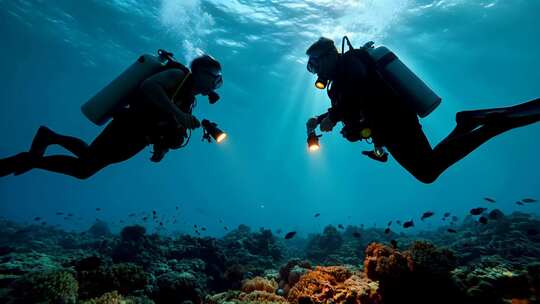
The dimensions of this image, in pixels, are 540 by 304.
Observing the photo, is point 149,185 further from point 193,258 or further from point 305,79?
point 193,258

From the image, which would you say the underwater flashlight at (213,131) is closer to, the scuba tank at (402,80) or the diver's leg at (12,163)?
the scuba tank at (402,80)

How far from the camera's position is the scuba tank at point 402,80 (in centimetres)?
429

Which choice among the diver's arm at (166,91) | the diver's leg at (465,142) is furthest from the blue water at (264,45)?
the diver's leg at (465,142)

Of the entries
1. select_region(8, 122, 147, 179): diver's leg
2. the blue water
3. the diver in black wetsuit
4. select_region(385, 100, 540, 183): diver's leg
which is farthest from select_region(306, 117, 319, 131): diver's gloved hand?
the blue water

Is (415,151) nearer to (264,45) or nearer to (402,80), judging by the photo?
(402,80)

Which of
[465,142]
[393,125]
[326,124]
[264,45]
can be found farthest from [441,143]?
[264,45]

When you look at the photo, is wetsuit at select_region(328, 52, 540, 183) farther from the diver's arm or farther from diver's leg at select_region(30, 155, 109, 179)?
diver's leg at select_region(30, 155, 109, 179)

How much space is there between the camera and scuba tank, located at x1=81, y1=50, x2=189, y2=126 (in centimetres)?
464

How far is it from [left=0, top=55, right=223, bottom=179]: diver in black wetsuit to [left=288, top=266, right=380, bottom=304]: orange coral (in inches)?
153

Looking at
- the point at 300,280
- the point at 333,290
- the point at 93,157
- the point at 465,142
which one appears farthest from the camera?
the point at 300,280

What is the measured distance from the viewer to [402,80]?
14.8 feet

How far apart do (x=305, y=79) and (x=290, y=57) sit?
6.53 metres

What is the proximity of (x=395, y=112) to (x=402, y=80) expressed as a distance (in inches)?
22.1

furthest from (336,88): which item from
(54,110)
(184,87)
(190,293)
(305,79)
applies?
(54,110)
